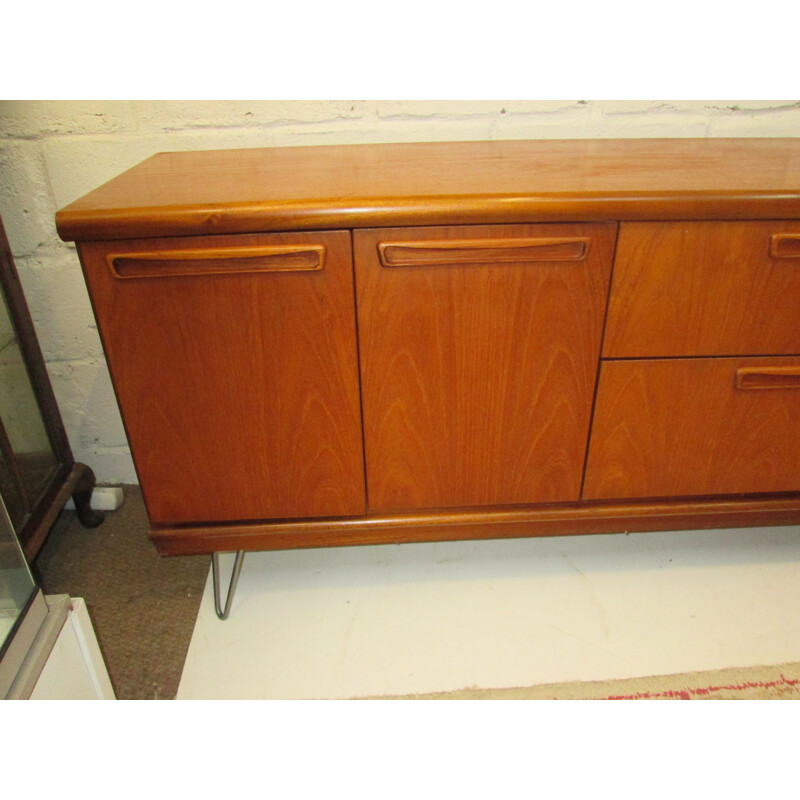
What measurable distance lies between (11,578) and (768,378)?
1.10m

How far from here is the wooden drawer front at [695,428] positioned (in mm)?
1001

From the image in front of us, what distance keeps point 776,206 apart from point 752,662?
28.8 inches

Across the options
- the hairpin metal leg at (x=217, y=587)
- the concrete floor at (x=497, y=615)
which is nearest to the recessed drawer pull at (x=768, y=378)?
the concrete floor at (x=497, y=615)

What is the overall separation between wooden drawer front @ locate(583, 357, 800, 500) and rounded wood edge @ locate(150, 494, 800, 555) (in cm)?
3

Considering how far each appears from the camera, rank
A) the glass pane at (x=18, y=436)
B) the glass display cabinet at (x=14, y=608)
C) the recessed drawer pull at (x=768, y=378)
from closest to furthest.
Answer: the glass display cabinet at (x=14, y=608)
the recessed drawer pull at (x=768, y=378)
the glass pane at (x=18, y=436)

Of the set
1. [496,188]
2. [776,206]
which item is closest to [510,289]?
[496,188]

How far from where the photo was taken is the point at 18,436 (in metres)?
1.29

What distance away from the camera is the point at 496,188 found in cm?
89

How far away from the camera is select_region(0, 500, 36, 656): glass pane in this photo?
0.78 m

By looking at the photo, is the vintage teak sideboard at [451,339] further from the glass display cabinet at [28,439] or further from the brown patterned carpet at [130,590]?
the glass display cabinet at [28,439]

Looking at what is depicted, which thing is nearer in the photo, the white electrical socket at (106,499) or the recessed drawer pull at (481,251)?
Answer: the recessed drawer pull at (481,251)

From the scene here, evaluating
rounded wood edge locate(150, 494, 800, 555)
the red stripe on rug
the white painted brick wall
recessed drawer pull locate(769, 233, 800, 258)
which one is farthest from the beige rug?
the white painted brick wall

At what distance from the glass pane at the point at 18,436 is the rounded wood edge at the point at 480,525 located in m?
0.36

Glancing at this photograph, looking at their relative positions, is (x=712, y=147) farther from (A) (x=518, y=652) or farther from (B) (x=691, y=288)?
(A) (x=518, y=652)
